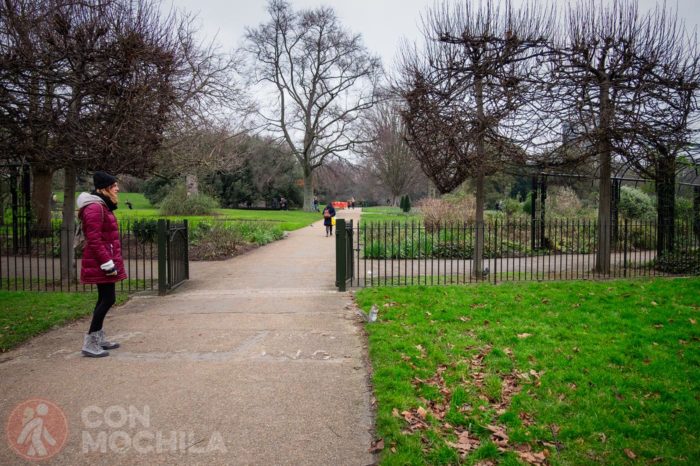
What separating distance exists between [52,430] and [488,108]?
939cm

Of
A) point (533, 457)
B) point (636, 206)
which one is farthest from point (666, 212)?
point (533, 457)

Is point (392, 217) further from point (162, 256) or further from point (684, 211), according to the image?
point (162, 256)

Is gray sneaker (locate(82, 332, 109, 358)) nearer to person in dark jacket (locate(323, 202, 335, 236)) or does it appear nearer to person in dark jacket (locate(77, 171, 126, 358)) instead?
person in dark jacket (locate(77, 171, 126, 358))

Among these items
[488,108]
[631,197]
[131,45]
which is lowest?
[631,197]

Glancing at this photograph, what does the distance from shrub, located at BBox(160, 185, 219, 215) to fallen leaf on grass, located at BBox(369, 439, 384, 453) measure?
84.7 ft

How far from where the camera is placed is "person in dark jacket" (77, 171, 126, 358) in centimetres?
531

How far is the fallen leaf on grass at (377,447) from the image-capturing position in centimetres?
343

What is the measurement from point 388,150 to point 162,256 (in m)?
34.4

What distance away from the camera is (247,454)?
3340mm

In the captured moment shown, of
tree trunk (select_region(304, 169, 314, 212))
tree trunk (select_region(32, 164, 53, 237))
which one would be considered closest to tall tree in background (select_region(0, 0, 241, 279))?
tree trunk (select_region(32, 164, 53, 237))

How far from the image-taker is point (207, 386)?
4.52 metres

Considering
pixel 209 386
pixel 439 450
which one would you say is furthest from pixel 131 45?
pixel 439 450

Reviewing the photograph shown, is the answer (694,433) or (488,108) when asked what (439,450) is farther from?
(488,108)

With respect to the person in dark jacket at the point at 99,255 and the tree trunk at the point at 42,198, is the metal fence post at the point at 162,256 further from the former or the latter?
the tree trunk at the point at 42,198
